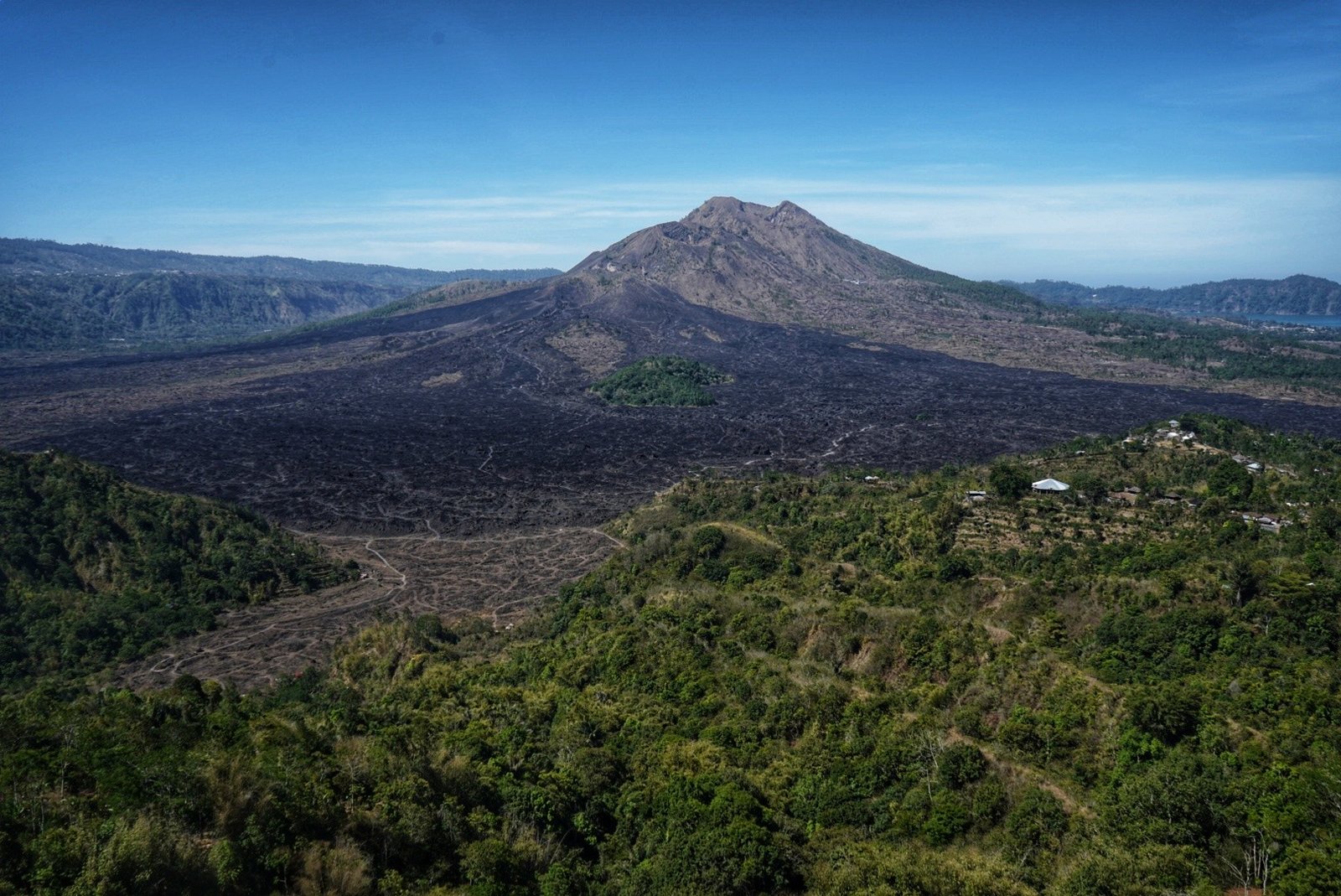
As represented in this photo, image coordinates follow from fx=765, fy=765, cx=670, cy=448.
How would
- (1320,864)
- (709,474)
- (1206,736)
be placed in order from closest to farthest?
(1320,864)
(1206,736)
(709,474)

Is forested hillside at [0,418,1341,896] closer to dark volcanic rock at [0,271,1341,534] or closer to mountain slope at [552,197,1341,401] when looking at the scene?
dark volcanic rock at [0,271,1341,534]

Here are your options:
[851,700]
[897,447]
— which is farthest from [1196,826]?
[897,447]

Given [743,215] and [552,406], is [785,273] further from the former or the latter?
[552,406]

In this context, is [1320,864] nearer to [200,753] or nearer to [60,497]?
[200,753]

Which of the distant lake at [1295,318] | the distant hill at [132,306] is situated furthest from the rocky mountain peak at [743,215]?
the distant lake at [1295,318]

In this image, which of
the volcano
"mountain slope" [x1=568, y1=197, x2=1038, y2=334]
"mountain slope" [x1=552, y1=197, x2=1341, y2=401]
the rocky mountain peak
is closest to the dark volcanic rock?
the volcano
